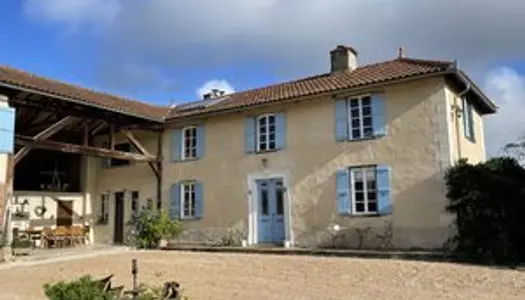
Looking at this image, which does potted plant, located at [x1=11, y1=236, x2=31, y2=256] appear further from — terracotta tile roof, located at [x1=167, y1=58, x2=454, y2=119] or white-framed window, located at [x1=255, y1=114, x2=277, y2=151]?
white-framed window, located at [x1=255, y1=114, x2=277, y2=151]

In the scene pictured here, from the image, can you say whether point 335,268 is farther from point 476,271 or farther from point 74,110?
point 74,110

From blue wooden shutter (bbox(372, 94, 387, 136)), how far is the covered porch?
7.61 meters

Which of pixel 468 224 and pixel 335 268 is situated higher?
pixel 468 224

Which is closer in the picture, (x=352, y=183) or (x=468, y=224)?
(x=468, y=224)

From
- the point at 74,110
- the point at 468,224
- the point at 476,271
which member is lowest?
the point at 476,271

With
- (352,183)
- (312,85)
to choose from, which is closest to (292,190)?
(352,183)

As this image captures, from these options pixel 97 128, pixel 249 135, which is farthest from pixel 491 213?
pixel 97 128

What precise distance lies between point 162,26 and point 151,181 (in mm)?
6273

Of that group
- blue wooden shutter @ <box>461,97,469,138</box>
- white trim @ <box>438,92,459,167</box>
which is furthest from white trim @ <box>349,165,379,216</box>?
blue wooden shutter @ <box>461,97,469,138</box>

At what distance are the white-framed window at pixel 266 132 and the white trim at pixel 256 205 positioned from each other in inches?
33.6

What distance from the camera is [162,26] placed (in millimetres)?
14711

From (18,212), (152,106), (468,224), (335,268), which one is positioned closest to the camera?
(335,268)

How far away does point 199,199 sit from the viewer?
17.3 meters

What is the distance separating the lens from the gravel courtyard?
8.16 m
